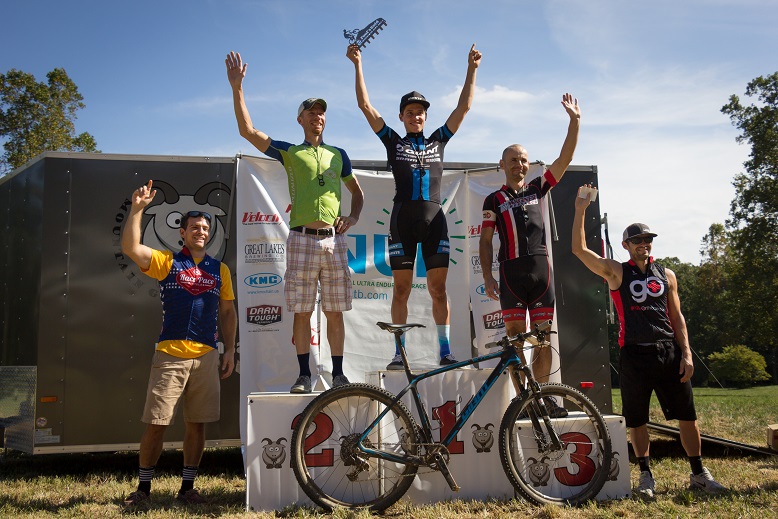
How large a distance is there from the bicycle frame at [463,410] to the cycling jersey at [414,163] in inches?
47.9

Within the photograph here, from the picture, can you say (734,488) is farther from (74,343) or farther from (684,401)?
(74,343)

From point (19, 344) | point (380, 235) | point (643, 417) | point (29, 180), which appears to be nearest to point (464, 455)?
point (643, 417)

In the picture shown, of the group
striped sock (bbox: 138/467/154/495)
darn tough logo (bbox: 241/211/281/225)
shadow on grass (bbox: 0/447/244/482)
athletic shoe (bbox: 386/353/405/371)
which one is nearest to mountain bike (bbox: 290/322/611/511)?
athletic shoe (bbox: 386/353/405/371)

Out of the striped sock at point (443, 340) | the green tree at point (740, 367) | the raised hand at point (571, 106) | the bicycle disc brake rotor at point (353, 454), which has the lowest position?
the green tree at point (740, 367)

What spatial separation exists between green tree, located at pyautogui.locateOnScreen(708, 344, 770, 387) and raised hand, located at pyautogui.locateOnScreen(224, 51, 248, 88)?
3267 centimetres

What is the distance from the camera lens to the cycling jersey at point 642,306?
4.43 meters

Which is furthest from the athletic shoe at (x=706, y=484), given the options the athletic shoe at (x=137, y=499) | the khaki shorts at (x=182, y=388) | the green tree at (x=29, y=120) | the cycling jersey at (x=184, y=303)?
the green tree at (x=29, y=120)

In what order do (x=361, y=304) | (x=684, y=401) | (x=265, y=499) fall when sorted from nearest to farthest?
(x=265, y=499)
(x=684, y=401)
(x=361, y=304)

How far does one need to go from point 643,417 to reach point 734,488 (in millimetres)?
805

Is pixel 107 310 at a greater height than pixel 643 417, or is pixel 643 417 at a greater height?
pixel 107 310

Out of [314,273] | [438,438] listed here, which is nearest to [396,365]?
[438,438]

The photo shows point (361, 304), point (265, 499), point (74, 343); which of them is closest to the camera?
point (265, 499)

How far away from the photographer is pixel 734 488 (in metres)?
4.40

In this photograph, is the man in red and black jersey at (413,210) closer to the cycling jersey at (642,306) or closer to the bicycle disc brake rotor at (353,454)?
the bicycle disc brake rotor at (353,454)
